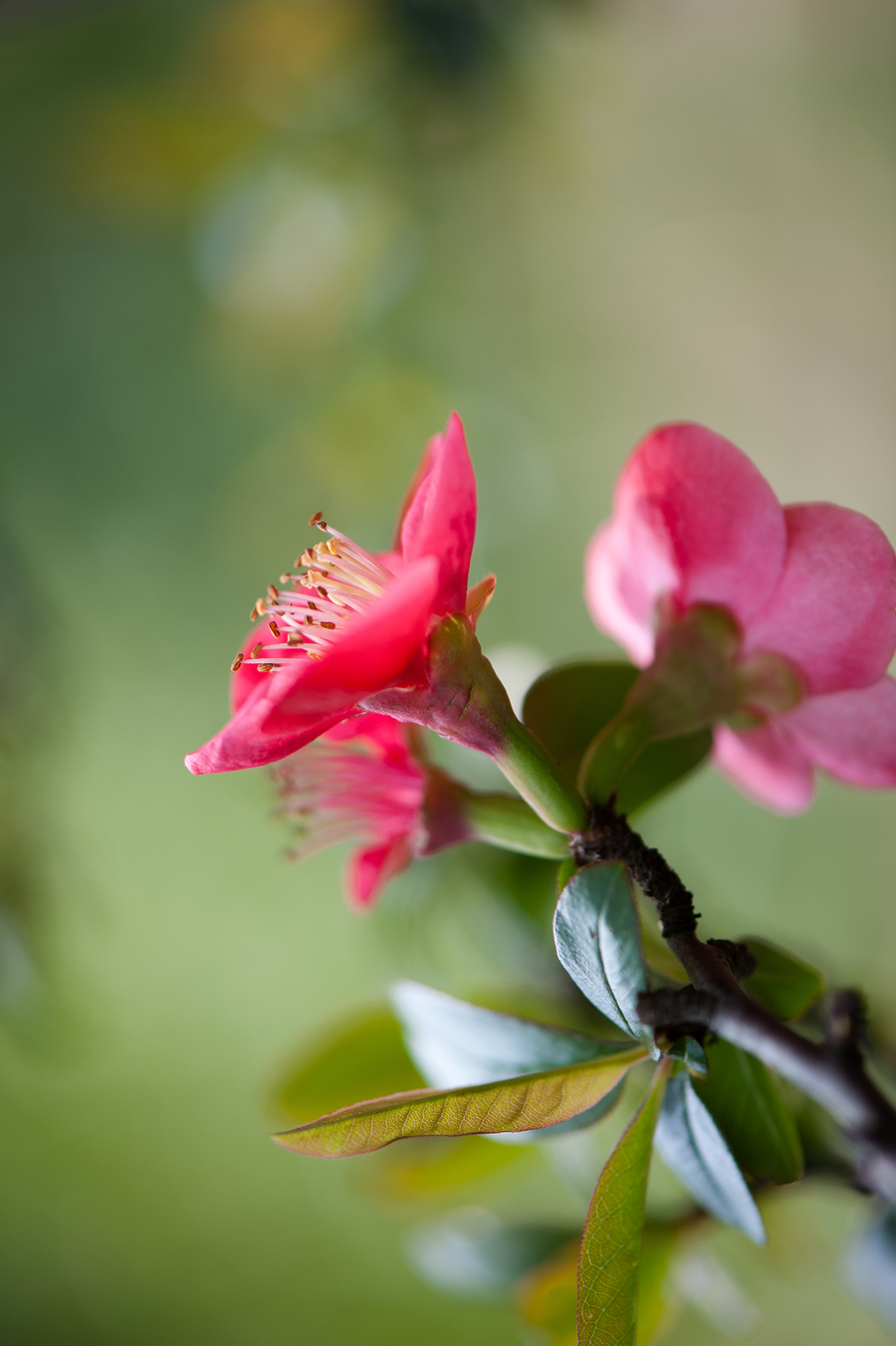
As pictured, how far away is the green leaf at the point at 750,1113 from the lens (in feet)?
0.93

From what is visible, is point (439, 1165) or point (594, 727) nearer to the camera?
point (594, 727)

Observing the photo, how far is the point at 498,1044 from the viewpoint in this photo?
312mm

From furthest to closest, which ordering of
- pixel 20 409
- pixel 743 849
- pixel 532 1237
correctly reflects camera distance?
pixel 20 409 → pixel 743 849 → pixel 532 1237

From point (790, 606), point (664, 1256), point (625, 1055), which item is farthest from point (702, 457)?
point (664, 1256)

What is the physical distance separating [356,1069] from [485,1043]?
0.65 feet

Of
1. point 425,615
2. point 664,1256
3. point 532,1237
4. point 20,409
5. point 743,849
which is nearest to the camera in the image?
point 425,615

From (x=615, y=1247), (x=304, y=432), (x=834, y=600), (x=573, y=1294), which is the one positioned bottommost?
(x=573, y=1294)

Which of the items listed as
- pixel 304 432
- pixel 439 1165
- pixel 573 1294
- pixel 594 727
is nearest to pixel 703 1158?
pixel 594 727

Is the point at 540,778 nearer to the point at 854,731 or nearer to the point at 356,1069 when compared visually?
the point at 854,731

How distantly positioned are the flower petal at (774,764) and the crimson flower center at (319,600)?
0.46ft

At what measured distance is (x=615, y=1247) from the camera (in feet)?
0.85

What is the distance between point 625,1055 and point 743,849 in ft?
3.43

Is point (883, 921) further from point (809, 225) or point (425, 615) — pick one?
point (425, 615)

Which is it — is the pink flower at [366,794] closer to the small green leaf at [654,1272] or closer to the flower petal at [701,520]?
the flower petal at [701,520]
